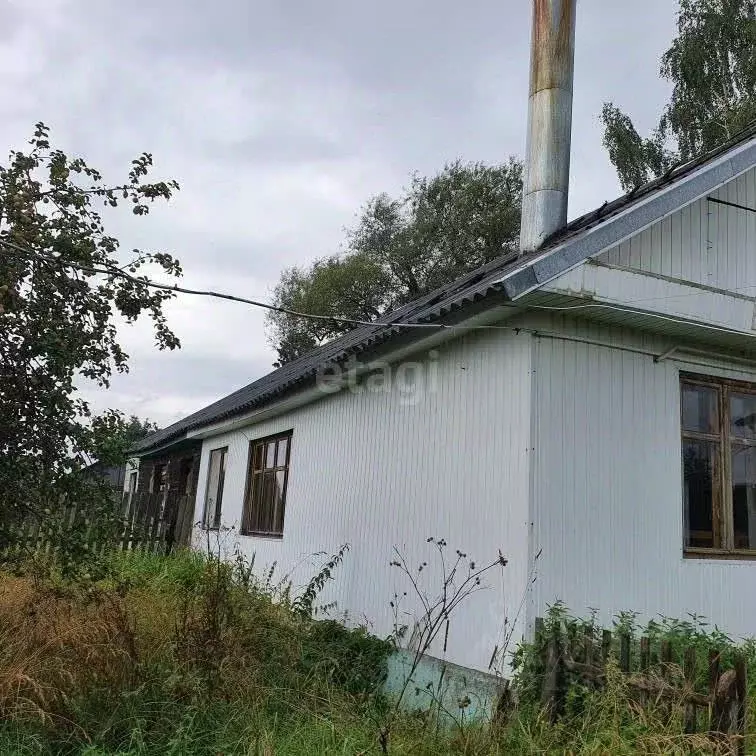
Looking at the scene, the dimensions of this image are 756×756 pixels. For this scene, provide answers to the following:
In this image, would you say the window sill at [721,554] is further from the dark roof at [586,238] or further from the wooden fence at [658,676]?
A: the dark roof at [586,238]

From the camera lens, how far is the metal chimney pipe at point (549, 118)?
6818mm

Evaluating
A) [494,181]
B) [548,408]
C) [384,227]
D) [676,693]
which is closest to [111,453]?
[548,408]

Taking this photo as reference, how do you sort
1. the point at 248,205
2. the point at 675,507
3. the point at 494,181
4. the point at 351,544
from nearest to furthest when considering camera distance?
the point at 675,507 → the point at 351,544 → the point at 248,205 → the point at 494,181

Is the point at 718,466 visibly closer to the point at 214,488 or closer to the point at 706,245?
the point at 706,245

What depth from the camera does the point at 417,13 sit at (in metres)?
8.37

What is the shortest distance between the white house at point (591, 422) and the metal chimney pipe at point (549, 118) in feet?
0.36

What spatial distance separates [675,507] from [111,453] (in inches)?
175

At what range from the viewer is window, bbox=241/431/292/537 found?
10.3 metres

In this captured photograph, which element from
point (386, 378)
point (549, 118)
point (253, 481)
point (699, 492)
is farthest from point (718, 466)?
point (253, 481)

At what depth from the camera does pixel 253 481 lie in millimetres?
11469

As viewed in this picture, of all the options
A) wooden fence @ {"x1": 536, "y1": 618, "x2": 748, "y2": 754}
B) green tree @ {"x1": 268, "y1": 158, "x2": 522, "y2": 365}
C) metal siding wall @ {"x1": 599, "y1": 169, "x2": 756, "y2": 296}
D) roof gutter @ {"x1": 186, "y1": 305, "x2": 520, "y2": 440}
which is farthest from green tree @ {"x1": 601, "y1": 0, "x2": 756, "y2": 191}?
wooden fence @ {"x1": 536, "y1": 618, "x2": 748, "y2": 754}

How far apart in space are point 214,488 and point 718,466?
9625mm

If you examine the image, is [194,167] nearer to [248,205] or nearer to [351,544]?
[248,205]

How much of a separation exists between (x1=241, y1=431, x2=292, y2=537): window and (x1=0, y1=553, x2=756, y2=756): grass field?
12.3ft
